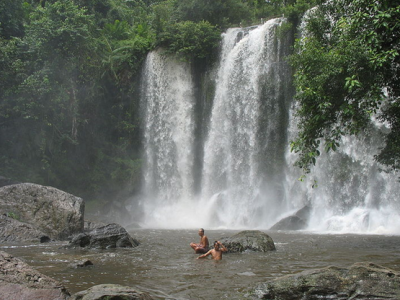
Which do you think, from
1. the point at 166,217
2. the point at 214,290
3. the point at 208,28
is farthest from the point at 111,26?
the point at 214,290

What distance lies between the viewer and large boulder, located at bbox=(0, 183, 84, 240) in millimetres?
14609

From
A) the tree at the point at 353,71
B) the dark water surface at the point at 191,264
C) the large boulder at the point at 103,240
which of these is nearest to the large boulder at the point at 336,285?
the dark water surface at the point at 191,264

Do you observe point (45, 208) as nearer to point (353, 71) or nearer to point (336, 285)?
point (353, 71)

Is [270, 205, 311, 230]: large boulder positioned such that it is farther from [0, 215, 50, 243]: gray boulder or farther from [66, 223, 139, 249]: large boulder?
[0, 215, 50, 243]: gray boulder

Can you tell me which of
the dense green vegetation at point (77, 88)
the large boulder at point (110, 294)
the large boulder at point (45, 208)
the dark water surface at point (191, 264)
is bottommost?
the dark water surface at point (191, 264)

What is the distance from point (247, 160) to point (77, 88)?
12.2 metres

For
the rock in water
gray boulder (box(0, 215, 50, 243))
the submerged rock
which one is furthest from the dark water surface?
the rock in water

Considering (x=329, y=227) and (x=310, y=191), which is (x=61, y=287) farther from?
(x=310, y=191)

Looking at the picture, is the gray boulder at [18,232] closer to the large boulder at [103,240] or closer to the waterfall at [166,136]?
the large boulder at [103,240]

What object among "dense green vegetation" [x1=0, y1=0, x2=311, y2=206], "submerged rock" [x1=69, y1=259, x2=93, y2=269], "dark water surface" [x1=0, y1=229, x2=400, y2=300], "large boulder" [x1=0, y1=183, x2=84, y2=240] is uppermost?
"dense green vegetation" [x1=0, y1=0, x2=311, y2=206]

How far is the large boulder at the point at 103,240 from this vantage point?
1166 cm

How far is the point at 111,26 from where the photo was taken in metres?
29.8

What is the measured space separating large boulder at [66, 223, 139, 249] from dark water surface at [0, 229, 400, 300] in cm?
49

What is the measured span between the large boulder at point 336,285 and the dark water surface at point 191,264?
61 centimetres
